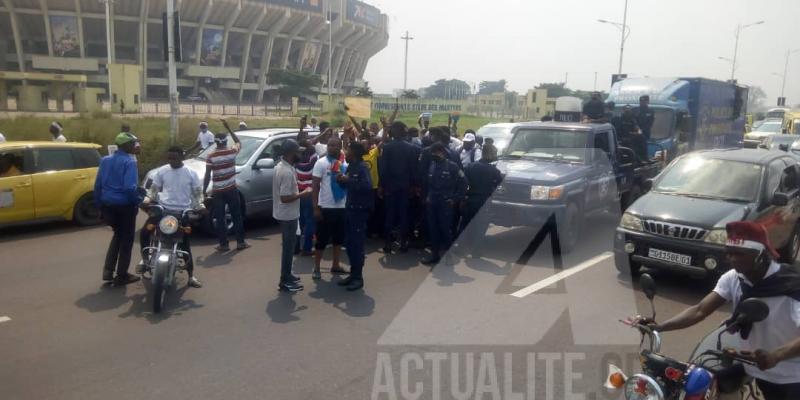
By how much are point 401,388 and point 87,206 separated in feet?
25.7

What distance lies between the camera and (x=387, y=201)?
829cm

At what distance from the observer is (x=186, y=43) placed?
2911 inches

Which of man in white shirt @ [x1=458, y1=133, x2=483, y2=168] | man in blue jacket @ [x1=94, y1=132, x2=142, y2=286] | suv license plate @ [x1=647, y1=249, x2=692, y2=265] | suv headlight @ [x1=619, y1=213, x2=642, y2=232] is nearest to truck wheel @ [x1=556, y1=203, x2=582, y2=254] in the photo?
suv headlight @ [x1=619, y1=213, x2=642, y2=232]

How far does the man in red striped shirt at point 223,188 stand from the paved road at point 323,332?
1.95ft

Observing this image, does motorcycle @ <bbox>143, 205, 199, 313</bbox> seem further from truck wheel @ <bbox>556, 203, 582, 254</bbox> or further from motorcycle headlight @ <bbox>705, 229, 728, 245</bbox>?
motorcycle headlight @ <bbox>705, 229, 728, 245</bbox>

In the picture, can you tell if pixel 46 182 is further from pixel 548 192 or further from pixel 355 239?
pixel 548 192

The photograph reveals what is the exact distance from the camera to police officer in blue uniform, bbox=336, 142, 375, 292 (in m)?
6.63

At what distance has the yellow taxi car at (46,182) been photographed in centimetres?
893

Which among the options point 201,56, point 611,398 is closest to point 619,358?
point 611,398

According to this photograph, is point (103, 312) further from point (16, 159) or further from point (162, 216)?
point (16, 159)

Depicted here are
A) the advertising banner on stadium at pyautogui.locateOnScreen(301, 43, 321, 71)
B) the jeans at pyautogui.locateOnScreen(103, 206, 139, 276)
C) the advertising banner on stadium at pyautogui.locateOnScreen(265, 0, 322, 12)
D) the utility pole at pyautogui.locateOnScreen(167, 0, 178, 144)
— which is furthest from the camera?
the advertising banner on stadium at pyautogui.locateOnScreen(301, 43, 321, 71)

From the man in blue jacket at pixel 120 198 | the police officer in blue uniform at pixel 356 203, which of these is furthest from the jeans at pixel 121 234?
the police officer in blue uniform at pixel 356 203

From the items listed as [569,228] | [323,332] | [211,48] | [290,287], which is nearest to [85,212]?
[290,287]

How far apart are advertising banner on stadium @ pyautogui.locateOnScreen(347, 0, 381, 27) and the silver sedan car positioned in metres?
75.4
